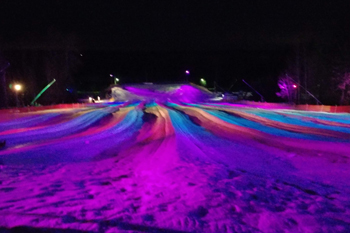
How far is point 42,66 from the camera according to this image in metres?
53.0

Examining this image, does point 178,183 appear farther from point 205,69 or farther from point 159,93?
point 205,69

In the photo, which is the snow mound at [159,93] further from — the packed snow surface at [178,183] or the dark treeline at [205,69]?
the packed snow surface at [178,183]

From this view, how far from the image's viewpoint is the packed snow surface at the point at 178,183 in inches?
202

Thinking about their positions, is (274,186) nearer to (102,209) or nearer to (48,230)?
(102,209)

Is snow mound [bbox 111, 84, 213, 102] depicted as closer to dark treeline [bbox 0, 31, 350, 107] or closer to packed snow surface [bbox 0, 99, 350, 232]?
dark treeline [bbox 0, 31, 350, 107]

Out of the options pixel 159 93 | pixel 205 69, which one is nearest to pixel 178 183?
pixel 159 93

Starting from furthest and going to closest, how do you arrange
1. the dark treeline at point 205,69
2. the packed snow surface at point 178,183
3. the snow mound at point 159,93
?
the snow mound at point 159,93 → the dark treeline at point 205,69 → the packed snow surface at point 178,183

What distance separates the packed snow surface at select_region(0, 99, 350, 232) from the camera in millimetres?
5125

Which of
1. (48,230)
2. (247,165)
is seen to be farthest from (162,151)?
(48,230)

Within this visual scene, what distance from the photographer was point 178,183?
7.63 meters

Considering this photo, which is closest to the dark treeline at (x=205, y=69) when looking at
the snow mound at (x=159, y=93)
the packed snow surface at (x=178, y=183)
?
the snow mound at (x=159, y=93)

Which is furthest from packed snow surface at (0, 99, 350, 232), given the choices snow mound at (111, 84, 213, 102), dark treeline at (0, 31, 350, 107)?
snow mound at (111, 84, 213, 102)

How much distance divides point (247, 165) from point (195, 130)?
7626 mm

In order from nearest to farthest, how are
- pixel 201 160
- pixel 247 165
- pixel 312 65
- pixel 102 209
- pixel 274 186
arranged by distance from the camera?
pixel 102 209 → pixel 274 186 → pixel 247 165 → pixel 201 160 → pixel 312 65
